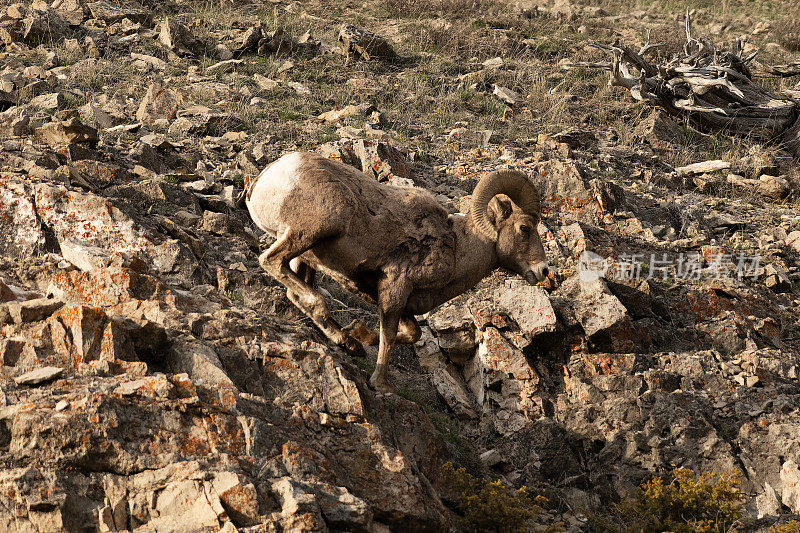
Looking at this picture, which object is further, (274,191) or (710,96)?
(710,96)

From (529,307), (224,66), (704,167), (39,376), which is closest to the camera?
(39,376)

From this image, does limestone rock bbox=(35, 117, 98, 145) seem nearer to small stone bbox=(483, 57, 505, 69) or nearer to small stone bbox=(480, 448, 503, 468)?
small stone bbox=(480, 448, 503, 468)

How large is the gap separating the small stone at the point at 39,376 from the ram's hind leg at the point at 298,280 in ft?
8.00

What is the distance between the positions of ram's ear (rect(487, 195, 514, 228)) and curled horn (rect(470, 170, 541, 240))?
74 mm

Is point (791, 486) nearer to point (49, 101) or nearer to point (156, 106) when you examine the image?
point (156, 106)

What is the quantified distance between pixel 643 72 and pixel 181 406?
48.4 feet

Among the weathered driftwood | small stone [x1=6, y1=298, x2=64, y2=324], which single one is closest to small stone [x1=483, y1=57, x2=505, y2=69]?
the weathered driftwood

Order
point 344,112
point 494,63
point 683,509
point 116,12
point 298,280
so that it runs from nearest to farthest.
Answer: point 683,509, point 298,280, point 344,112, point 116,12, point 494,63

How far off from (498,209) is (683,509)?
337cm

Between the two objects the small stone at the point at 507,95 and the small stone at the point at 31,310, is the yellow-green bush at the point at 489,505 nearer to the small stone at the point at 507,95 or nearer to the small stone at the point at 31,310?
the small stone at the point at 31,310

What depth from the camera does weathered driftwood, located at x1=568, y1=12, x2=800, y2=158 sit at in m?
17.8

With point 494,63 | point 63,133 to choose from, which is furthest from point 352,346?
point 494,63

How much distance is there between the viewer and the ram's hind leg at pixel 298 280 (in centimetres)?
758

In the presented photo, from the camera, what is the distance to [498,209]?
8367 millimetres
